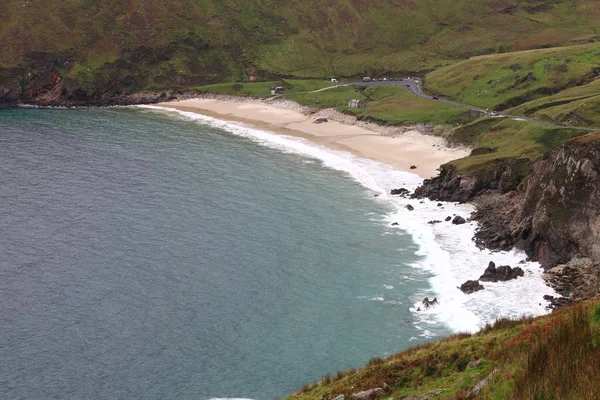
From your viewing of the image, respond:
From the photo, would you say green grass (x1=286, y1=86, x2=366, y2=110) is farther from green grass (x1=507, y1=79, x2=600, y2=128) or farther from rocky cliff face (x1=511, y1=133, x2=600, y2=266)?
rocky cliff face (x1=511, y1=133, x2=600, y2=266)

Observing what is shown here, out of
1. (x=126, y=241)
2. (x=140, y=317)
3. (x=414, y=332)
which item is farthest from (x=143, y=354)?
(x=126, y=241)

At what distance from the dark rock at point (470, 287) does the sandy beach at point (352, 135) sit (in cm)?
5045

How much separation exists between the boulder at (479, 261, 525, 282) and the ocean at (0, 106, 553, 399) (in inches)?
60.0

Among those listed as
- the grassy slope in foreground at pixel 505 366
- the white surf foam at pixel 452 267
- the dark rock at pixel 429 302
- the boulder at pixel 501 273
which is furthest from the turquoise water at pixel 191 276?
the grassy slope in foreground at pixel 505 366

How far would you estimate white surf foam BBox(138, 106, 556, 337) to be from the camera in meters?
72.5

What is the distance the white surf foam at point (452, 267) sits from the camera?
7250 centimetres

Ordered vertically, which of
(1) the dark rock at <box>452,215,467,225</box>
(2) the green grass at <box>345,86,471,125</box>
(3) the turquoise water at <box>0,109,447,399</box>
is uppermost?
(2) the green grass at <box>345,86,471,125</box>

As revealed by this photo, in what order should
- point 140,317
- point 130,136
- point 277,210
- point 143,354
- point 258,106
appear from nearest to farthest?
1. point 143,354
2. point 140,317
3. point 277,210
4. point 130,136
5. point 258,106

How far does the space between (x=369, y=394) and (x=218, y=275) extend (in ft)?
158

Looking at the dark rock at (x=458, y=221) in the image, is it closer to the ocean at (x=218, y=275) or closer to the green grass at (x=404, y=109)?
the ocean at (x=218, y=275)

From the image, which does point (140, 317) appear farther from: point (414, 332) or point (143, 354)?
point (414, 332)

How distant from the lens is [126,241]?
97.5 metres

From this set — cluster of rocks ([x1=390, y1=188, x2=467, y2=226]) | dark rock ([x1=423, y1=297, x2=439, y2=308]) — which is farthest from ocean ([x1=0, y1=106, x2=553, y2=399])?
cluster of rocks ([x1=390, y1=188, x2=467, y2=226])

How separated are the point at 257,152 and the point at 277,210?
41324mm
